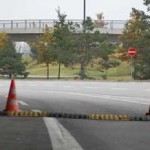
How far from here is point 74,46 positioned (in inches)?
2470

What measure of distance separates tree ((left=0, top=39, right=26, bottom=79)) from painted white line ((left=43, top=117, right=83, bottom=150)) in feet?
211

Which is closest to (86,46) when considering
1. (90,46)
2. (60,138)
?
(90,46)

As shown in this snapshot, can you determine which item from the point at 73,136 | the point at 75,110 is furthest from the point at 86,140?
the point at 75,110

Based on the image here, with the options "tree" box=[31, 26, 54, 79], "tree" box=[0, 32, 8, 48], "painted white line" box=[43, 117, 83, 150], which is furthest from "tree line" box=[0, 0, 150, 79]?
"painted white line" box=[43, 117, 83, 150]

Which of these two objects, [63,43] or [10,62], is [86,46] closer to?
[63,43]

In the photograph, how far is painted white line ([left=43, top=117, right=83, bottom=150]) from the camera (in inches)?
340

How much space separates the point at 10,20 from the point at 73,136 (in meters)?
74.7

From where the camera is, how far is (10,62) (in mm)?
76938

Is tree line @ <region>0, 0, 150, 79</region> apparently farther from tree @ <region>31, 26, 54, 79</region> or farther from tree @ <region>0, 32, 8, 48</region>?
tree @ <region>0, 32, 8, 48</region>

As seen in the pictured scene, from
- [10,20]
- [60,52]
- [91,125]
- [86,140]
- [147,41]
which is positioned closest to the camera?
[86,140]

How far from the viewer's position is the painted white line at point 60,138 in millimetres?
8642

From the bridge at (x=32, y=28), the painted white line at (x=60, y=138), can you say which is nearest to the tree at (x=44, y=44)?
the bridge at (x=32, y=28)

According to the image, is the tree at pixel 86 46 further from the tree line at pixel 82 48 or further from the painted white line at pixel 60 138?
the painted white line at pixel 60 138

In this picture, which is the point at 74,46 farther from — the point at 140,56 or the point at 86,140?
the point at 86,140
